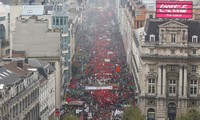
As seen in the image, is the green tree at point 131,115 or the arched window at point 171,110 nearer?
the green tree at point 131,115

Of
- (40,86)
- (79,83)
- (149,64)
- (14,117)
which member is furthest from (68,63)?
(14,117)

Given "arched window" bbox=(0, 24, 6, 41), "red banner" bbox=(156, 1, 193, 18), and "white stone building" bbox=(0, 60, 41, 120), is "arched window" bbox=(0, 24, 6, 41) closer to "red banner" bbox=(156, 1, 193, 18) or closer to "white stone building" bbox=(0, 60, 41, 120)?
"red banner" bbox=(156, 1, 193, 18)

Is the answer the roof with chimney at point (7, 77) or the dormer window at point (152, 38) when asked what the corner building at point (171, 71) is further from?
the roof with chimney at point (7, 77)

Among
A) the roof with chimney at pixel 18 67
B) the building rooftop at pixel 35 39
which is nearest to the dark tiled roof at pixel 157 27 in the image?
the building rooftop at pixel 35 39

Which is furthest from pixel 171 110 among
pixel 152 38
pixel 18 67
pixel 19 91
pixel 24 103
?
pixel 19 91

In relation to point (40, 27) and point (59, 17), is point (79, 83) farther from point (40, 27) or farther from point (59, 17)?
point (40, 27)

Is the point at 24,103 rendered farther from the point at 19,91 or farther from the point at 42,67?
the point at 42,67
